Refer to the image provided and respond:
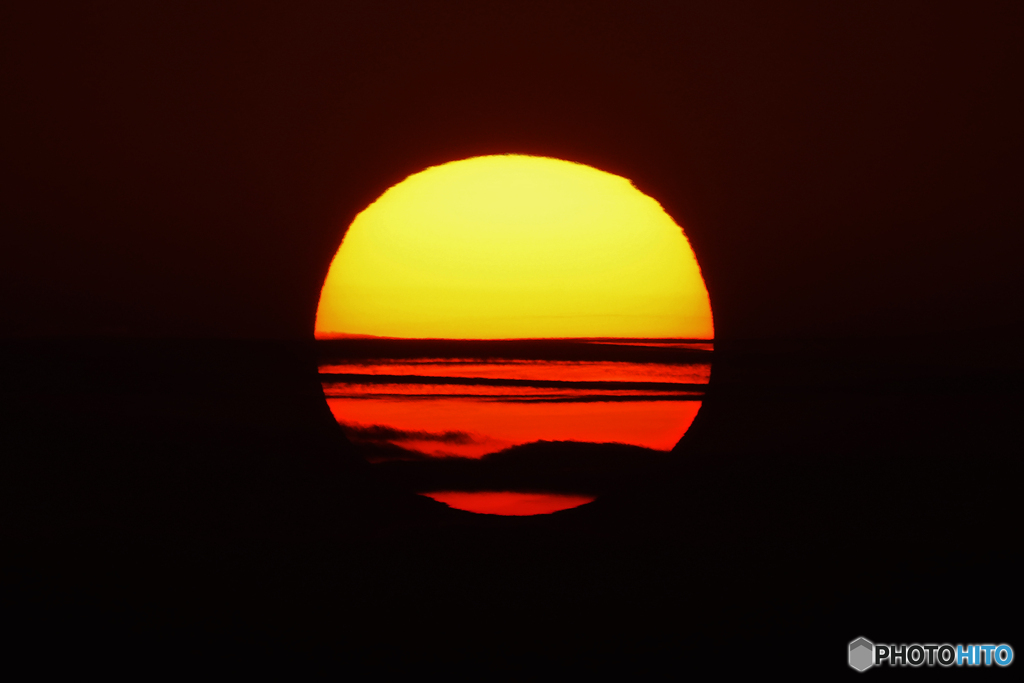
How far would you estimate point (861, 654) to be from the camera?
105 inches

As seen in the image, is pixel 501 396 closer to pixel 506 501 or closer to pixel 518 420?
pixel 518 420

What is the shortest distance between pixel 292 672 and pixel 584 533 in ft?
4.13

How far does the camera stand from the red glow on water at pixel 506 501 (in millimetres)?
2896

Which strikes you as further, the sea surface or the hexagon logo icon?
the sea surface

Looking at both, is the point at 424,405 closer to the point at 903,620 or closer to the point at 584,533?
the point at 584,533

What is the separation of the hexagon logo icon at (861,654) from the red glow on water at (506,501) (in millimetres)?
1145

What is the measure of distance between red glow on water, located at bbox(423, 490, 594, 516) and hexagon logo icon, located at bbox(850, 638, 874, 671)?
1.14 metres

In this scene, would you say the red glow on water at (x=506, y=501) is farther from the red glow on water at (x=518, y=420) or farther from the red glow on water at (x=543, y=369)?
the red glow on water at (x=543, y=369)

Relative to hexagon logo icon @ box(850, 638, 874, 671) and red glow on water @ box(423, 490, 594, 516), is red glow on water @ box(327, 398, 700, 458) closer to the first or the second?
red glow on water @ box(423, 490, 594, 516)

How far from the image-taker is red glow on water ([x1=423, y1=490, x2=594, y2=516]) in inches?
114

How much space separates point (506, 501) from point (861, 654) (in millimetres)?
1490

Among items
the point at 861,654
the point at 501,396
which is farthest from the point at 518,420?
the point at 861,654

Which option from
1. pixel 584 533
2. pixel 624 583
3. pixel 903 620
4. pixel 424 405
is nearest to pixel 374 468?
pixel 424 405

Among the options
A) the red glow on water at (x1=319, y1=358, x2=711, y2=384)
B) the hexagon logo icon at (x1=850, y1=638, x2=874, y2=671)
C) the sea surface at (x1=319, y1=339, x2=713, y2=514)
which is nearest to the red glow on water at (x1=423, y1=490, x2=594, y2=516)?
the sea surface at (x1=319, y1=339, x2=713, y2=514)
